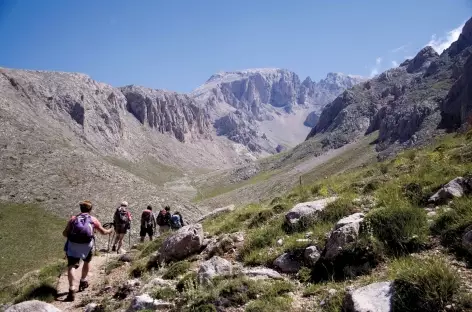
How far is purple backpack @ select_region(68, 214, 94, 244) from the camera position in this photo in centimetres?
1157

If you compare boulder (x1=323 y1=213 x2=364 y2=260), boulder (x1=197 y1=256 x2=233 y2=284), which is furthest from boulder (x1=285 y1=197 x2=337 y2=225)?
boulder (x1=323 y1=213 x2=364 y2=260)

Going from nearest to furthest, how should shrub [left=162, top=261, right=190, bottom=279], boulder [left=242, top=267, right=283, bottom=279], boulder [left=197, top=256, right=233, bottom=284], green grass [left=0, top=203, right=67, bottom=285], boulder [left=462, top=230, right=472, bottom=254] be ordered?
boulder [left=462, top=230, right=472, bottom=254] < boulder [left=242, top=267, right=283, bottom=279] < boulder [left=197, top=256, right=233, bottom=284] < shrub [left=162, top=261, right=190, bottom=279] < green grass [left=0, top=203, right=67, bottom=285]

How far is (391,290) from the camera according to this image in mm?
5812

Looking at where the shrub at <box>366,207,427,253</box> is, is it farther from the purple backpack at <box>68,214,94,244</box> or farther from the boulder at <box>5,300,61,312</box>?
the purple backpack at <box>68,214,94,244</box>

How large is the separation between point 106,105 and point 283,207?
17792 centimetres

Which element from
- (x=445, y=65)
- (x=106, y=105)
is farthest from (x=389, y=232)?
(x=445, y=65)

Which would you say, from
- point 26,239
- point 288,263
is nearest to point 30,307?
point 288,263

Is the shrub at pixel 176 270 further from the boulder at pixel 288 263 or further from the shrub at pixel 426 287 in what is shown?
the shrub at pixel 426 287

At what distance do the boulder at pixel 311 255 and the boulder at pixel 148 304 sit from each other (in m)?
3.18

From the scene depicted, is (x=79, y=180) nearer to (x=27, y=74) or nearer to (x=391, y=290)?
(x=391, y=290)

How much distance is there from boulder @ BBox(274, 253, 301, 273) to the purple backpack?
6.05 m

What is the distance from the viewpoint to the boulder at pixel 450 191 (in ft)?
29.3

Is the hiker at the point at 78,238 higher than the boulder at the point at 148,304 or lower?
higher

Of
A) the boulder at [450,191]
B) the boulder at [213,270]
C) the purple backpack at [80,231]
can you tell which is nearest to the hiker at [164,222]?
the purple backpack at [80,231]
